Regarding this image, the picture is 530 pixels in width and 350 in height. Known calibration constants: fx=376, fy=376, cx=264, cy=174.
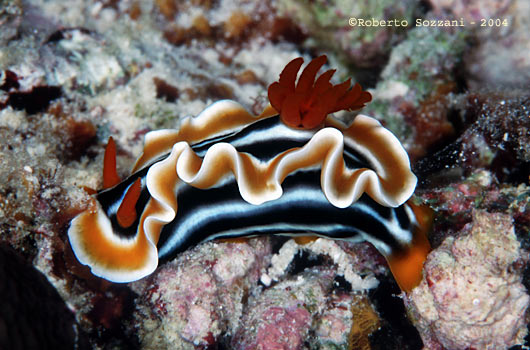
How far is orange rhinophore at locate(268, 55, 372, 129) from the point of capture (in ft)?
8.71

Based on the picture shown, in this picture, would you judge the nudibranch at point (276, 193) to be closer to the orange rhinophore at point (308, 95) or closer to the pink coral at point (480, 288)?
the orange rhinophore at point (308, 95)

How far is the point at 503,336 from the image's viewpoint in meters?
2.57

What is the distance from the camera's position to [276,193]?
8.89ft

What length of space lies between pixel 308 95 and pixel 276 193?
2.45 ft

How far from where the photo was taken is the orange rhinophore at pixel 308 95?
8.71 ft

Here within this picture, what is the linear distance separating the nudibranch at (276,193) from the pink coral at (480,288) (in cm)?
27

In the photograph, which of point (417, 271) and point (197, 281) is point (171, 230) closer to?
point (197, 281)

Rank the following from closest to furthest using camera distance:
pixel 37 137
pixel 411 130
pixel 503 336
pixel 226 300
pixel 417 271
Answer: pixel 503 336
pixel 417 271
pixel 226 300
pixel 37 137
pixel 411 130

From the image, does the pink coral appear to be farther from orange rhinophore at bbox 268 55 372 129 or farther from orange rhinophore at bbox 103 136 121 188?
orange rhinophore at bbox 103 136 121 188

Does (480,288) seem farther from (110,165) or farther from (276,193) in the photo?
(110,165)

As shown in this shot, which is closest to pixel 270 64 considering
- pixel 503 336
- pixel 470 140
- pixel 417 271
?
pixel 470 140

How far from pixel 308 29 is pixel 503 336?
174 inches

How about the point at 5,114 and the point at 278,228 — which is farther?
the point at 5,114

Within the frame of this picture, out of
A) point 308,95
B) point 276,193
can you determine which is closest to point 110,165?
point 276,193
